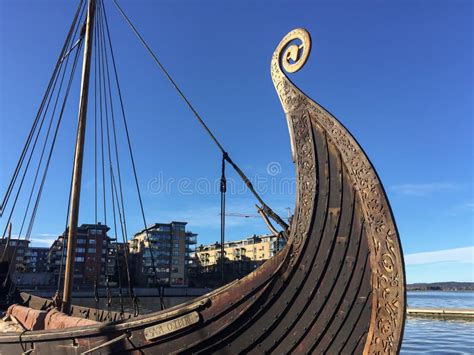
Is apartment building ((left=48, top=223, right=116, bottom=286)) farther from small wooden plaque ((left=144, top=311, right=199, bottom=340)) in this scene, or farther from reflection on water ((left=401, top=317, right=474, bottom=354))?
small wooden plaque ((left=144, top=311, right=199, bottom=340))

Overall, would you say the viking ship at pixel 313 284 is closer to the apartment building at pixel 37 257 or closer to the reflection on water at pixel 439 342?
the reflection on water at pixel 439 342

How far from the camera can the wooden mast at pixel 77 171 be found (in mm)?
7707

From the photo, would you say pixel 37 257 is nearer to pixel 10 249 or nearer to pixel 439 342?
pixel 10 249

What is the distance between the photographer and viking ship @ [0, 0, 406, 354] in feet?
11.8

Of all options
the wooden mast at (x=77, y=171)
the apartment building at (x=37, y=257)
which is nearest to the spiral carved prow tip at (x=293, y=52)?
the wooden mast at (x=77, y=171)

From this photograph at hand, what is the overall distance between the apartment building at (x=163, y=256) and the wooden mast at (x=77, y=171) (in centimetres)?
6487

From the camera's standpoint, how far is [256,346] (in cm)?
397

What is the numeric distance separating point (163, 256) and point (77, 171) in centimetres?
7133

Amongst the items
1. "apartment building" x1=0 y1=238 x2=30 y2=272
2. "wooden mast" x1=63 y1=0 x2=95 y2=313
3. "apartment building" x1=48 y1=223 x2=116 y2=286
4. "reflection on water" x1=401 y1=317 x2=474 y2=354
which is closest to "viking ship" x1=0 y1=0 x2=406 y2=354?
"wooden mast" x1=63 y1=0 x2=95 y2=313

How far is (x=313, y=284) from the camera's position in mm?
3869

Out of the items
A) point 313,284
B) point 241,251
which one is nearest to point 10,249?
point 313,284

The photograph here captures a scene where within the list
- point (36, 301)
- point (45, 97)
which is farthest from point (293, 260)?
point (36, 301)

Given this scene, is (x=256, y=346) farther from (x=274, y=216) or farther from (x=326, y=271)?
(x=274, y=216)

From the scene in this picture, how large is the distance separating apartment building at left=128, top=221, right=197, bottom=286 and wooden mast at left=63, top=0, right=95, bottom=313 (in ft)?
213
